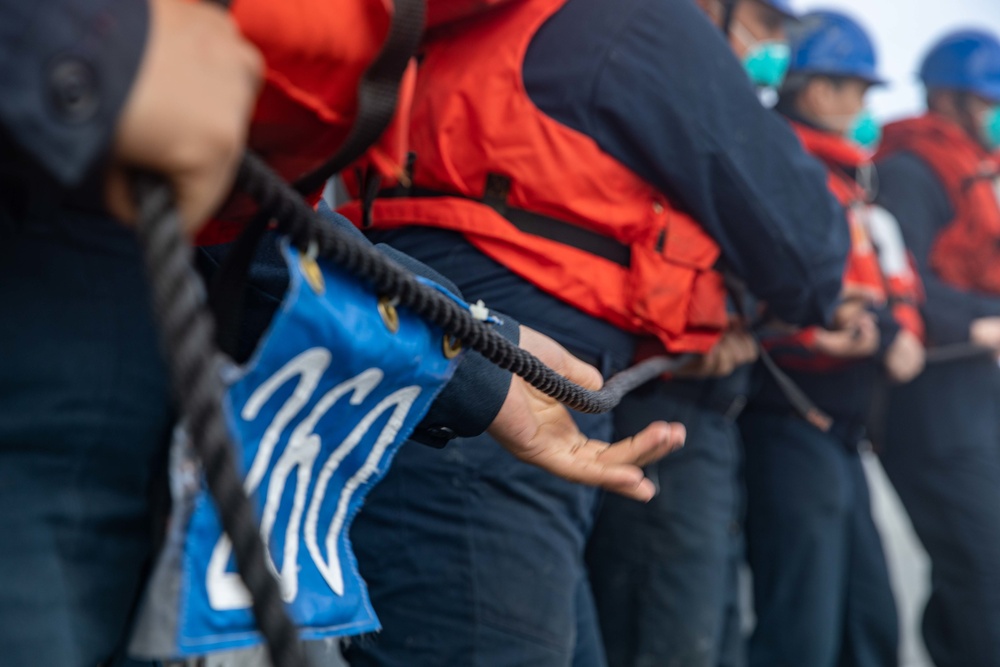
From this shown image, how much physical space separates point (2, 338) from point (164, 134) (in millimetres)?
209

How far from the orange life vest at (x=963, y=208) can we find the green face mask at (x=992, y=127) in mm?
248

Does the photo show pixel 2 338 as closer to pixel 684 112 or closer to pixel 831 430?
pixel 684 112

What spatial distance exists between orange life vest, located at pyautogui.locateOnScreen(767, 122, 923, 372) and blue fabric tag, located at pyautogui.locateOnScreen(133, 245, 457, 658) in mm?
1890

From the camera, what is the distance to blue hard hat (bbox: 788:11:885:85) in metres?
3.13

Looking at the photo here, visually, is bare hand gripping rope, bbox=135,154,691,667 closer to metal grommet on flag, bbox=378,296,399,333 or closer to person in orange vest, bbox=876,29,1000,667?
metal grommet on flag, bbox=378,296,399,333

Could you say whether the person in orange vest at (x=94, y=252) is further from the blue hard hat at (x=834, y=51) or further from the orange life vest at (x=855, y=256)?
the blue hard hat at (x=834, y=51)

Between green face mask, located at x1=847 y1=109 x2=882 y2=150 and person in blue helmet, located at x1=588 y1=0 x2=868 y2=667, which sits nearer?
person in blue helmet, located at x1=588 y1=0 x2=868 y2=667

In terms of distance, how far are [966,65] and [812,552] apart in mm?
2079

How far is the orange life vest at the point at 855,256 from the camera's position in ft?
9.00

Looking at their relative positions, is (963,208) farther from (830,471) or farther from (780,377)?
(780,377)

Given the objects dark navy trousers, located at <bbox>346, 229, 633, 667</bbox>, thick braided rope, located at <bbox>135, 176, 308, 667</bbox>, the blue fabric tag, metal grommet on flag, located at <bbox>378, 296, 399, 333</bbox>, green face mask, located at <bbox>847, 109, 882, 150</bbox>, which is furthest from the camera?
green face mask, located at <bbox>847, 109, 882, 150</bbox>

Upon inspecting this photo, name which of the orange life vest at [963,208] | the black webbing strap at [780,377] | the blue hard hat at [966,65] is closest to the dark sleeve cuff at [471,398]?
the black webbing strap at [780,377]

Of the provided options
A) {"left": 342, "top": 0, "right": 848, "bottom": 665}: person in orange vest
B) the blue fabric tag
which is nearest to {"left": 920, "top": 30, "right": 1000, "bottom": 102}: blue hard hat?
{"left": 342, "top": 0, "right": 848, "bottom": 665}: person in orange vest

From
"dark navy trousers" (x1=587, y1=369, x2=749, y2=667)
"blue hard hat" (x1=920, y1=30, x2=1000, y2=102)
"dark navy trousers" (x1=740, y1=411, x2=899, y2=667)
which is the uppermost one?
"blue hard hat" (x1=920, y1=30, x2=1000, y2=102)
